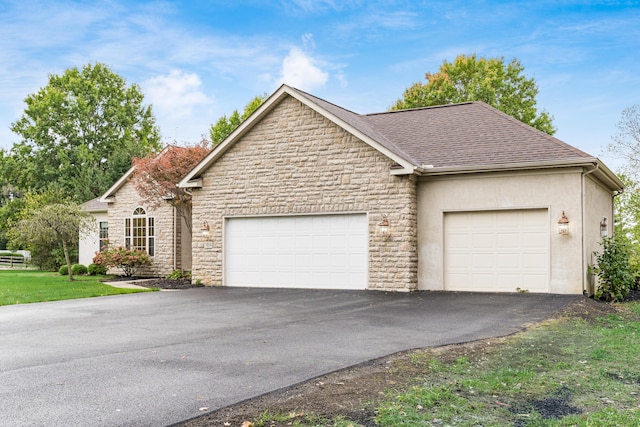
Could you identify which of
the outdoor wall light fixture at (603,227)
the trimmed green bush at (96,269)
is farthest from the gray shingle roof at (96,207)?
the outdoor wall light fixture at (603,227)

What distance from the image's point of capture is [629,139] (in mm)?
23672

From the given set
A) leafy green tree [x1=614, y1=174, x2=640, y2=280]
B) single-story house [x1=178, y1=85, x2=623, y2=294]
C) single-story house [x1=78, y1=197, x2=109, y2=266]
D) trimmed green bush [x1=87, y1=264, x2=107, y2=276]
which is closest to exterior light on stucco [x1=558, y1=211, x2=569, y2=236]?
single-story house [x1=178, y1=85, x2=623, y2=294]

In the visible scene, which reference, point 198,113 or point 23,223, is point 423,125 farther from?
point 198,113

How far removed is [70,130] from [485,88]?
94.2 ft

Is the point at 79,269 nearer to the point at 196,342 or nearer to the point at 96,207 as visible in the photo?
the point at 96,207

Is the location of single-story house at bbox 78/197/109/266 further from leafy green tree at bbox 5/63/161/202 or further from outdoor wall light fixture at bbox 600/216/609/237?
outdoor wall light fixture at bbox 600/216/609/237

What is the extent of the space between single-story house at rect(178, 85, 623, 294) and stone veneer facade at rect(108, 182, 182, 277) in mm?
4591

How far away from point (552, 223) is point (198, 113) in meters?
29.5

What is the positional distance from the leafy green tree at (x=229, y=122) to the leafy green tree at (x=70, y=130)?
204 inches

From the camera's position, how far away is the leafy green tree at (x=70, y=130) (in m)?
39.9

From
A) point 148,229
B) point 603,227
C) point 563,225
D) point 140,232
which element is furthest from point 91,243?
point 603,227


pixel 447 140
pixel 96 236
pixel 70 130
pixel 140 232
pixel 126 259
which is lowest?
pixel 126 259

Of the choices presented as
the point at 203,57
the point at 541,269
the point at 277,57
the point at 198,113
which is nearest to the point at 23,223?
the point at 203,57

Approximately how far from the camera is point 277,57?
78.7ft
